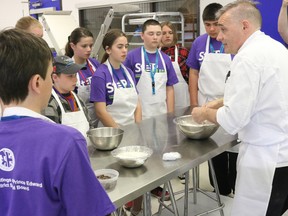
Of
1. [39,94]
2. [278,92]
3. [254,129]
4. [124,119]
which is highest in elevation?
[39,94]

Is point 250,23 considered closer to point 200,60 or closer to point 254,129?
point 254,129

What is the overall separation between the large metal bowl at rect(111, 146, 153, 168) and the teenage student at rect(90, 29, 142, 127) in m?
0.59

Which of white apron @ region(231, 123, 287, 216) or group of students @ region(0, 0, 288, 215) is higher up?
group of students @ region(0, 0, 288, 215)

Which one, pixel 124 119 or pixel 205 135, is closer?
pixel 205 135

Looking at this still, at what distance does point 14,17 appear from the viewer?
6555mm

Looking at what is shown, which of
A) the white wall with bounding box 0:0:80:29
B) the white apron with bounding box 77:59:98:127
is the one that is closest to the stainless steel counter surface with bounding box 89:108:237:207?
the white apron with bounding box 77:59:98:127

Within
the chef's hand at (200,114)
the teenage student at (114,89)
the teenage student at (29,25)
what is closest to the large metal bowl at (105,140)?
the chef's hand at (200,114)

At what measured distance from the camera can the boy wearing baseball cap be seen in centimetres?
165

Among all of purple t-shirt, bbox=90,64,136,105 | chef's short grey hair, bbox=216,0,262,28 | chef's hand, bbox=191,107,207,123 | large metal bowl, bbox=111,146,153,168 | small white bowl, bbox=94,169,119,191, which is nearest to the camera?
small white bowl, bbox=94,169,119,191

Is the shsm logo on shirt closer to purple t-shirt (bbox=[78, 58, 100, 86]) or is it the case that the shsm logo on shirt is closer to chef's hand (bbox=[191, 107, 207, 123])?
chef's hand (bbox=[191, 107, 207, 123])

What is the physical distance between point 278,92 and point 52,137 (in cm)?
101

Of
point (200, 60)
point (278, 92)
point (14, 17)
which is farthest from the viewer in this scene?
point (14, 17)

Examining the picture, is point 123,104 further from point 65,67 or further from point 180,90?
point 180,90

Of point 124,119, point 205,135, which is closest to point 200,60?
point 124,119
